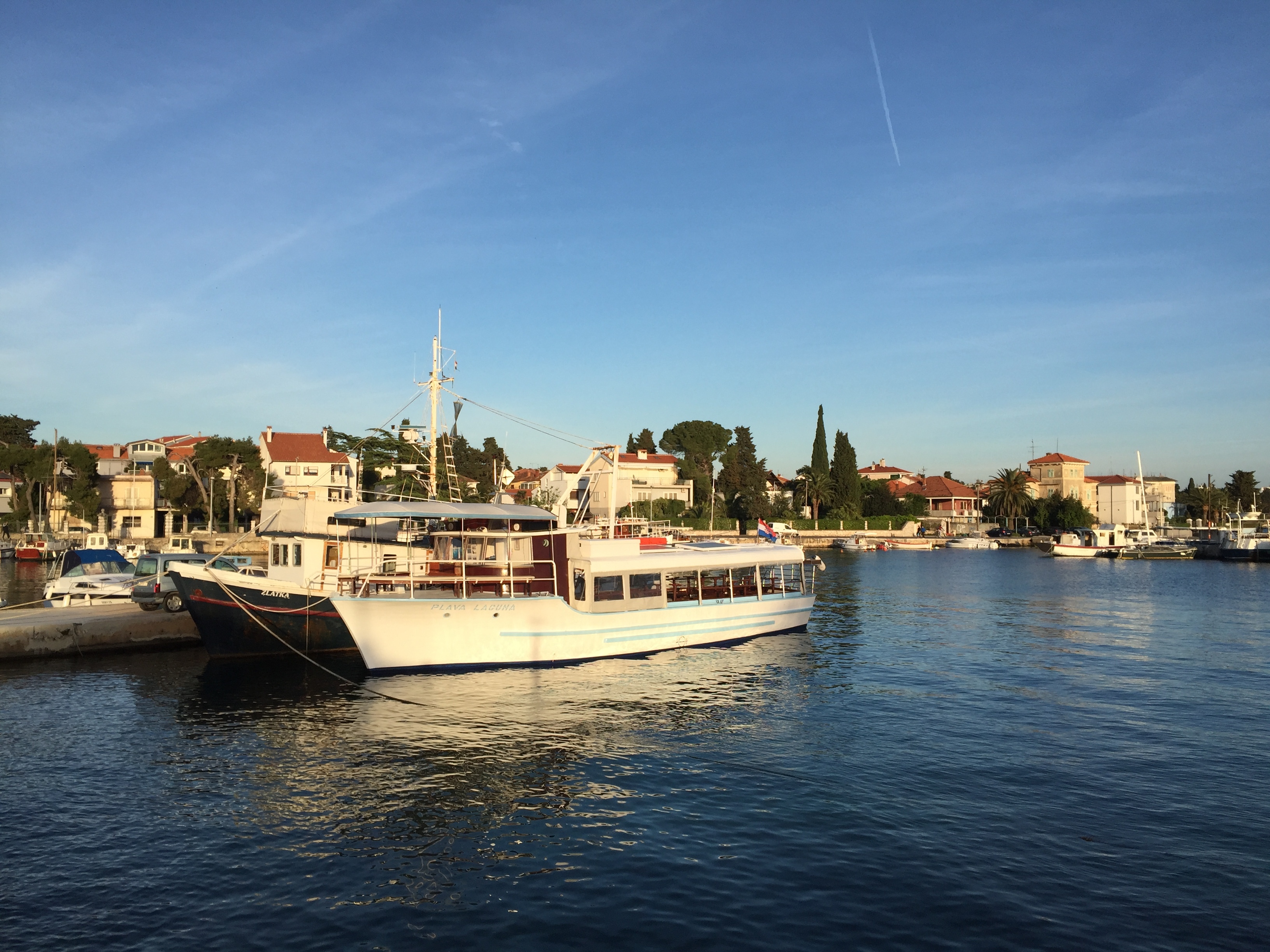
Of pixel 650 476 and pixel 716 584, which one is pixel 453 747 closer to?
pixel 716 584

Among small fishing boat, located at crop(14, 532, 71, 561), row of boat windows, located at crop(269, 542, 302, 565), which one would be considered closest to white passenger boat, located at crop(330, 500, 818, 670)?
row of boat windows, located at crop(269, 542, 302, 565)

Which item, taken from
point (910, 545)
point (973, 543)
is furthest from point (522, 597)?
point (973, 543)

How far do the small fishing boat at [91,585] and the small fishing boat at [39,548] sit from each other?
Result: 2800cm

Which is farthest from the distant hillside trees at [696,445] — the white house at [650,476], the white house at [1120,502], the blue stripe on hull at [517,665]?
the blue stripe on hull at [517,665]

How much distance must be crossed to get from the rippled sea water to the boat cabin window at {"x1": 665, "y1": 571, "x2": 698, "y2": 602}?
14.5 ft

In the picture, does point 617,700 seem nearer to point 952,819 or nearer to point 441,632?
point 441,632

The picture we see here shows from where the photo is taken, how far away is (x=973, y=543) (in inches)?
4985

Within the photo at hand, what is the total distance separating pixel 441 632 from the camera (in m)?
27.0

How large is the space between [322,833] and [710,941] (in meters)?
7.29

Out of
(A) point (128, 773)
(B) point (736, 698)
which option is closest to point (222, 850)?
(A) point (128, 773)

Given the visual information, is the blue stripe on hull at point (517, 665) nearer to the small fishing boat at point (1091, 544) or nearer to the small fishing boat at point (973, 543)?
the small fishing boat at point (1091, 544)

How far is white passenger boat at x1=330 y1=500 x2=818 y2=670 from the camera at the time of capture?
1054 inches

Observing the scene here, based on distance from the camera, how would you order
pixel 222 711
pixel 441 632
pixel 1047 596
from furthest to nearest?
1. pixel 1047 596
2. pixel 441 632
3. pixel 222 711

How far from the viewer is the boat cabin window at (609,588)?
100ft
